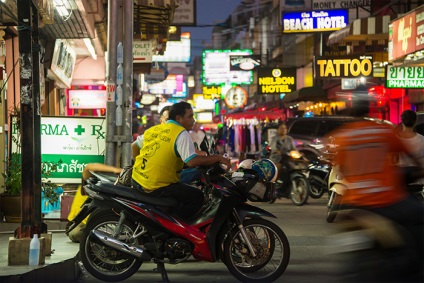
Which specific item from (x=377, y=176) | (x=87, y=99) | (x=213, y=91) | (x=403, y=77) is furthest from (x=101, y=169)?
(x=213, y=91)

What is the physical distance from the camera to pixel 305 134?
2670 centimetres

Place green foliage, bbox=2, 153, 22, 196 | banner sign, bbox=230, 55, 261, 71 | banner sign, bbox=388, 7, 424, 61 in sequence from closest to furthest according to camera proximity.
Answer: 1. green foliage, bbox=2, 153, 22, 196
2. banner sign, bbox=388, 7, 424, 61
3. banner sign, bbox=230, 55, 261, 71

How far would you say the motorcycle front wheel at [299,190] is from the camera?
1928 cm

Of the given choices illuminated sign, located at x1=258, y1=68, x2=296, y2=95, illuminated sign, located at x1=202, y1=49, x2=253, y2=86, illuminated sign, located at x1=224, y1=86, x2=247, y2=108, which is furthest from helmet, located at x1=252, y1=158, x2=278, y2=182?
illuminated sign, located at x1=202, y1=49, x2=253, y2=86

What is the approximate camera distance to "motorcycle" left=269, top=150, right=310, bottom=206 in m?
19.4

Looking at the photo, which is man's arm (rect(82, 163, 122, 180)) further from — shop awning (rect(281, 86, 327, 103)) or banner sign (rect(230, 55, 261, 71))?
→ banner sign (rect(230, 55, 261, 71))

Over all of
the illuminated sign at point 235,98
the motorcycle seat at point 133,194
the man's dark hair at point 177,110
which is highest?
the man's dark hair at point 177,110

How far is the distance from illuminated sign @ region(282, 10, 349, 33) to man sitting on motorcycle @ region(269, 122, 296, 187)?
12214 millimetres

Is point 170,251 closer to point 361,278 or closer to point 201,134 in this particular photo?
point 361,278

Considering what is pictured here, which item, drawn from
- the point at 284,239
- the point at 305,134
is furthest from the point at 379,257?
the point at 305,134

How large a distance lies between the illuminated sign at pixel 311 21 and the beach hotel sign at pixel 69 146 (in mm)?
19954

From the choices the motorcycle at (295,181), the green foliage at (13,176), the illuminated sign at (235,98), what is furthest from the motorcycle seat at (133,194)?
the illuminated sign at (235,98)

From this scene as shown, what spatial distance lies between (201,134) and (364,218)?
12.1 metres

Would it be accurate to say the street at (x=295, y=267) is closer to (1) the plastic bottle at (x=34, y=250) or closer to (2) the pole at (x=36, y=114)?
(1) the plastic bottle at (x=34, y=250)
